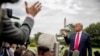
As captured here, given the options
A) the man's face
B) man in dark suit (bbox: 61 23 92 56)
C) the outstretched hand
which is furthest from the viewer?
the man's face

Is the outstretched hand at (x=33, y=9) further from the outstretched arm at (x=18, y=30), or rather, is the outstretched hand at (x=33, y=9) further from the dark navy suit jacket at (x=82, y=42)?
the dark navy suit jacket at (x=82, y=42)

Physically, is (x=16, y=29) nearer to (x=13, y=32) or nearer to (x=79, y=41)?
(x=13, y=32)

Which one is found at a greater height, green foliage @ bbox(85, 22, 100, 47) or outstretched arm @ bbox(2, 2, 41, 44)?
outstretched arm @ bbox(2, 2, 41, 44)

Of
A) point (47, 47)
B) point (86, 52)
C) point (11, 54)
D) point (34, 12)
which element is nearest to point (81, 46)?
point (86, 52)

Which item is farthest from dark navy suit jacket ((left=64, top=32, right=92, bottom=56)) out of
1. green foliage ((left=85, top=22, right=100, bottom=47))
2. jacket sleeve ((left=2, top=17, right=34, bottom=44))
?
green foliage ((left=85, top=22, right=100, bottom=47))

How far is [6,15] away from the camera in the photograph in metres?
2.17

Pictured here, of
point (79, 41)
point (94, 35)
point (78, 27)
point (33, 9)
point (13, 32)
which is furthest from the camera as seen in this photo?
point (94, 35)

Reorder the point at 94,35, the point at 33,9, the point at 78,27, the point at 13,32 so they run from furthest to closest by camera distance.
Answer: the point at 94,35 → the point at 78,27 → the point at 33,9 → the point at 13,32

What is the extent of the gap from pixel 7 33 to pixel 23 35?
0.17 meters

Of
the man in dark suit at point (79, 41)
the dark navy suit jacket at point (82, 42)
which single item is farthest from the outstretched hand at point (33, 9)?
the dark navy suit jacket at point (82, 42)

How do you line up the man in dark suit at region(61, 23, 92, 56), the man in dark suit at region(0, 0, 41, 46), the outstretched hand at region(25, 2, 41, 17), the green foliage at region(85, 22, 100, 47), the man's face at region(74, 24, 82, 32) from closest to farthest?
the man in dark suit at region(0, 0, 41, 46) → the outstretched hand at region(25, 2, 41, 17) → the man in dark suit at region(61, 23, 92, 56) → the man's face at region(74, 24, 82, 32) → the green foliage at region(85, 22, 100, 47)

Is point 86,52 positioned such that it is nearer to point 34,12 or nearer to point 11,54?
point 11,54

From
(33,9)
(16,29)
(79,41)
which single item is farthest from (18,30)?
(79,41)

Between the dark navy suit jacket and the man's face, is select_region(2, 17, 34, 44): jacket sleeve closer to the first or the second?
the dark navy suit jacket
